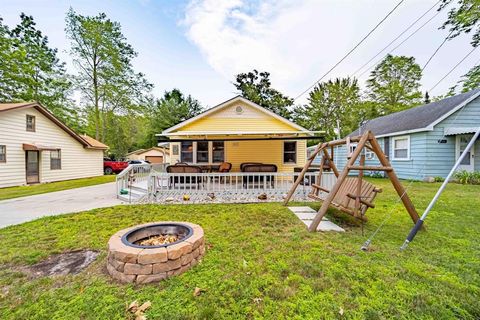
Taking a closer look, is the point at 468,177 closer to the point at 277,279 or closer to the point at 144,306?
the point at 277,279

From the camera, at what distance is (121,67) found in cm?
2272

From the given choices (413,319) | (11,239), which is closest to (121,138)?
(11,239)

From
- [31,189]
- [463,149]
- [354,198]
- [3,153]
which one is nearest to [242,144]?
[354,198]

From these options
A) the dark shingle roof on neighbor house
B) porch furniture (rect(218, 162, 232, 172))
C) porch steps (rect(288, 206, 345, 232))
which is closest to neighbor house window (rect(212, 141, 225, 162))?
porch furniture (rect(218, 162, 232, 172))

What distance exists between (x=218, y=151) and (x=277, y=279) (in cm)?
940

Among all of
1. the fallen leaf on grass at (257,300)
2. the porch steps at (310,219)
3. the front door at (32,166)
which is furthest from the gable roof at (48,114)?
the fallen leaf on grass at (257,300)

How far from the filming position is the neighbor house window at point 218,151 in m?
11.6

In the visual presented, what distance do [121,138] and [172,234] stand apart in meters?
37.2

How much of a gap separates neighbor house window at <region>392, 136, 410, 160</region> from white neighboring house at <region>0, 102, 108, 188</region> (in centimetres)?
2304

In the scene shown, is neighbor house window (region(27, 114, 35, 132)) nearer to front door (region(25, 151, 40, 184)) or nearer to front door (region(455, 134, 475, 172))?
front door (region(25, 151, 40, 184))

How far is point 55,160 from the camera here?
49.9 feet

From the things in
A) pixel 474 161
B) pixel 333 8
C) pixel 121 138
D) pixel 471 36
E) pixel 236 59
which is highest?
pixel 236 59

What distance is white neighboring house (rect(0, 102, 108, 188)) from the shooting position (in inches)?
476

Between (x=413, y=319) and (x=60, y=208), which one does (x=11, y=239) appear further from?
(x=413, y=319)
